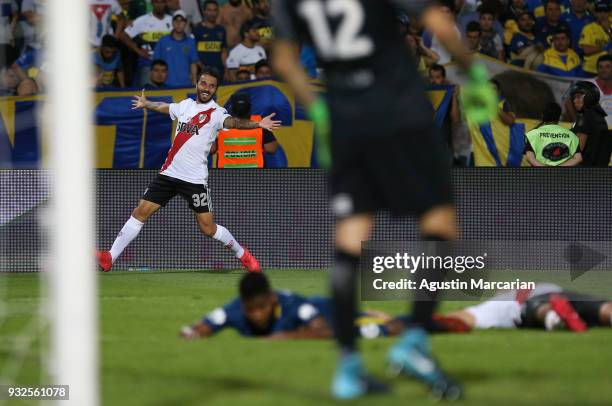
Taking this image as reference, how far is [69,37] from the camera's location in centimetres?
538

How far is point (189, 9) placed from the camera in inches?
646

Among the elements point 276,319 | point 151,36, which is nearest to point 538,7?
point 151,36

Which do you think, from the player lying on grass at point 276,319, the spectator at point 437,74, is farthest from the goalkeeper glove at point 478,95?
the spectator at point 437,74

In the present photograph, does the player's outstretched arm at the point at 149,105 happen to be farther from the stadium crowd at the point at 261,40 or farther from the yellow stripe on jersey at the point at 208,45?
the yellow stripe on jersey at the point at 208,45

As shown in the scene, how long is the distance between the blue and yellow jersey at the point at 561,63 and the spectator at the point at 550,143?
1.21 metres

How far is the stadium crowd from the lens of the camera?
1545 cm

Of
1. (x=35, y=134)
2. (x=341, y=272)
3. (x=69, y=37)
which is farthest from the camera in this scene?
(x=35, y=134)

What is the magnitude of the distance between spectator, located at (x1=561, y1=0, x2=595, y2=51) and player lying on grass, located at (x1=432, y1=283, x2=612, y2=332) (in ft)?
25.8

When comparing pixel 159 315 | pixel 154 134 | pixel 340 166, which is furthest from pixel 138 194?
pixel 340 166

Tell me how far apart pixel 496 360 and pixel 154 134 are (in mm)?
8246

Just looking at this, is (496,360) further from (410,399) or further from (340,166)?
(340,166)

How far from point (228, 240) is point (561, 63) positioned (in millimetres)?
5254

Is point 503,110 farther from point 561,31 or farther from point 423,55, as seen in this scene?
point 561,31

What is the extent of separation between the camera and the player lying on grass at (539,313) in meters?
8.93
